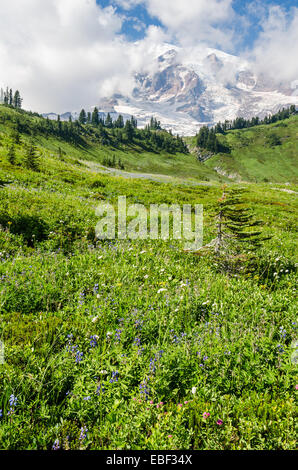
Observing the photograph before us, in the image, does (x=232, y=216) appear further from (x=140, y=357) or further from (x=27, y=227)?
(x=27, y=227)

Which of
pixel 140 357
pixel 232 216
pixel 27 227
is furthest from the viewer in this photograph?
pixel 27 227

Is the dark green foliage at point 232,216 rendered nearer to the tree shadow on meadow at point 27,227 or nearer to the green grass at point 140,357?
the green grass at point 140,357

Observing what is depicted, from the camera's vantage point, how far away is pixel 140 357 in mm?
A: 3771

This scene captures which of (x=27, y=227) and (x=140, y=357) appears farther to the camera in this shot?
(x=27, y=227)

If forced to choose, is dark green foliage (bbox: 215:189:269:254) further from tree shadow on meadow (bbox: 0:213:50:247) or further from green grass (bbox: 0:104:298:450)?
tree shadow on meadow (bbox: 0:213:50:247)

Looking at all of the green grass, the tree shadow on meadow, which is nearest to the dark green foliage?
the green grass

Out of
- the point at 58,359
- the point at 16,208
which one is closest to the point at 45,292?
the point at 58,359

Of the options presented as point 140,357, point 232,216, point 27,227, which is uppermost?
point 232,216

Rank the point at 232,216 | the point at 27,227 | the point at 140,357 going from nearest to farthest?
the point at 140,357, the point at 232,216, the point at 27,227

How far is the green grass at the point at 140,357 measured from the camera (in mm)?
2934

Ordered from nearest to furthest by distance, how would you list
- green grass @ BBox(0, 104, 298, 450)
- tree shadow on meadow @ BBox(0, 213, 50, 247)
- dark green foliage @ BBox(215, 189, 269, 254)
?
green grass @ BBox(0, 104, 298, 450)
dark green foliage @ BBox(215, 189, 269, 254)
tree shadow on meadow @ BBox(0, 213, 50, 247)

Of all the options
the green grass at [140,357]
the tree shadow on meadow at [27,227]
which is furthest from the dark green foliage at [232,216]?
the tree shadow on meadow at [27,227]

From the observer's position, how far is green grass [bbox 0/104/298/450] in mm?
2934

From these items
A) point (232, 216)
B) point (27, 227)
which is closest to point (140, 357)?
point (232, 216)
